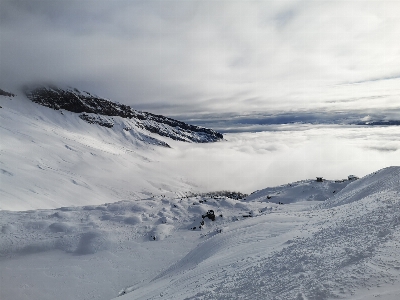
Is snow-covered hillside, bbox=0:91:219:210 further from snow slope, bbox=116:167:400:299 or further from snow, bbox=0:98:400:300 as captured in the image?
snow slope, bbox=116:167:400:299

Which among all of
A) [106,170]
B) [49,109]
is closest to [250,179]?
[106,170]

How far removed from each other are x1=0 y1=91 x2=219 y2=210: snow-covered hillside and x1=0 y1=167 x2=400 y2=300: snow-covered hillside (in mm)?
11865

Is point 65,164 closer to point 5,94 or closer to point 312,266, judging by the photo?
point 312,266

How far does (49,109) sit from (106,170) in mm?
88475

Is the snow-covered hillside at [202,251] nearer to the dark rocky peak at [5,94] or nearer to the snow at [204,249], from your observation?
the snow at [204,249]

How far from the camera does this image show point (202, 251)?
1166 centimetres

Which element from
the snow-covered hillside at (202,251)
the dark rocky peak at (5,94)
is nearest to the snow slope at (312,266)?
the snow-covered hillside at (202,251)

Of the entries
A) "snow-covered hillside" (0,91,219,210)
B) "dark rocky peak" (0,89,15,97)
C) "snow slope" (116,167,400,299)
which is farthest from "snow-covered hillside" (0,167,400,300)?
"dark rocky peak" (0,89,15,97)

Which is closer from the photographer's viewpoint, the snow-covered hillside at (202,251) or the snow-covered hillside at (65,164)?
the snow-covered hillside at (202,251)

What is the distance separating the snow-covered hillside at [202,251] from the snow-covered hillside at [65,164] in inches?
467

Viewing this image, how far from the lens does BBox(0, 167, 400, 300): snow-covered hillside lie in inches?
221

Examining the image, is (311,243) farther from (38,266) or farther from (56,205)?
(56,205)

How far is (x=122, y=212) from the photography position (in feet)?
61.2

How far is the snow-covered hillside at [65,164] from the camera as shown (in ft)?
119
